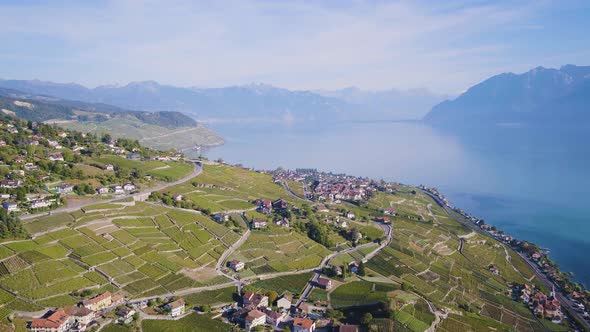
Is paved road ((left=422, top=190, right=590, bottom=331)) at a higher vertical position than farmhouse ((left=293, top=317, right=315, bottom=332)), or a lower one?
lower

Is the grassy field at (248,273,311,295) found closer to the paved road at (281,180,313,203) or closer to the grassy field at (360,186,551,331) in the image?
the grassy field at (360,186,551,331)

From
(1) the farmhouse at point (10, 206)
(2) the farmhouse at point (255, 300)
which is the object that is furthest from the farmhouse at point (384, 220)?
(1) the farmhouse at point (10, 206)

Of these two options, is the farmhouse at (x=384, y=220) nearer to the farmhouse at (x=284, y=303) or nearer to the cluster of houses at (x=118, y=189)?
the farmhouse at (x=284, y=303)

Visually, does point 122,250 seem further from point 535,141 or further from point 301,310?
point 535,141

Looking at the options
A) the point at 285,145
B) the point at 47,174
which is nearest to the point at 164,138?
the point at 285,145

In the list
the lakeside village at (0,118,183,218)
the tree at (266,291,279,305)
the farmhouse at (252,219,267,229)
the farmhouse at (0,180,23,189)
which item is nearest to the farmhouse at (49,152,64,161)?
the lakeside village at (0,118,183,218)

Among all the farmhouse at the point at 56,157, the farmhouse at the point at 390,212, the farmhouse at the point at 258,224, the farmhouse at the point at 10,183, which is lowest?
the farmhouse at the point at 390,212
